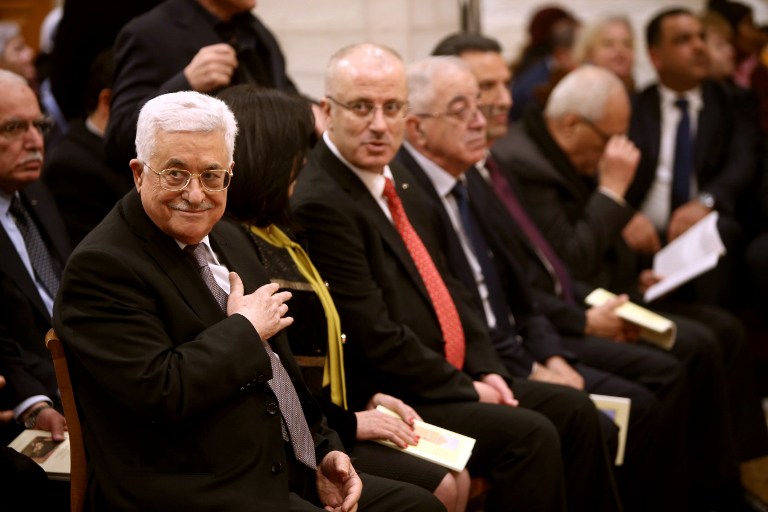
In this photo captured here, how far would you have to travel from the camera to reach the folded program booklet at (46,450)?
2771 millimetres

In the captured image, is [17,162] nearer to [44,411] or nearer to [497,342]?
[44,411]

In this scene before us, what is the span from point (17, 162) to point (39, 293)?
41cm

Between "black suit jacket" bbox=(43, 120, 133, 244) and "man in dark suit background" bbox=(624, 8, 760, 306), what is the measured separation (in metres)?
2.65

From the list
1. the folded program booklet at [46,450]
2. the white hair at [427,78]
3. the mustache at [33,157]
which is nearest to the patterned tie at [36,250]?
the mustache at [33,157]

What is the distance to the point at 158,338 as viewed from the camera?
7.86 feet

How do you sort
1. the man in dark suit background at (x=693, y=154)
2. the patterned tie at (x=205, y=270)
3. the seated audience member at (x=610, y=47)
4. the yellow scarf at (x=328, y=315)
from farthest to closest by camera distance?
the seated audience member at (x=610, y=47), the man in dark suit background at (x=693, y=154), the yellow scarf at (x=328, y=315), the patterned tie at (x=205, y=270)

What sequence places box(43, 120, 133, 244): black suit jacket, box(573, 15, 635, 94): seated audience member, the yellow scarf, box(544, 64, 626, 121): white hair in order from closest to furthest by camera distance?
the yellow scarf
box(43, 120, 133, 244): black suit jacket
box(544, 64, 626, 121): white hair
box(573, 15, 635, 94): seated audience member

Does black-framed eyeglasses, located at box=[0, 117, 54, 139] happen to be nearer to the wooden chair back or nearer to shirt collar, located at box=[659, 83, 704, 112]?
the wooden chair back

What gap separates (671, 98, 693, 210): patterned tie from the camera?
225 inches

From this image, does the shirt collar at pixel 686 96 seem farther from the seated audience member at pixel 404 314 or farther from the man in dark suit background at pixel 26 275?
the man in dark suit background at pixel 26 275

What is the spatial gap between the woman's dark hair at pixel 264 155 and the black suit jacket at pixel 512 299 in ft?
3.18

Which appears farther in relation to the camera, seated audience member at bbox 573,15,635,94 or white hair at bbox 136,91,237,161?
seated audience member at bbox 573,15,635,94

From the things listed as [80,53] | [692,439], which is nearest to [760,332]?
[692,439]

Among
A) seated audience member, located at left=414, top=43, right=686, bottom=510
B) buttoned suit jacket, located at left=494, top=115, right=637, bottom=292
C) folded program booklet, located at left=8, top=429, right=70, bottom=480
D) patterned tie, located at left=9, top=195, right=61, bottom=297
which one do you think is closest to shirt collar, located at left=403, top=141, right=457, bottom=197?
seated audience member, located at left=414, top=43, right=686, bottom=510
